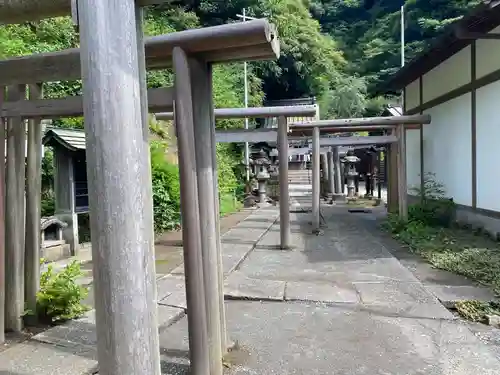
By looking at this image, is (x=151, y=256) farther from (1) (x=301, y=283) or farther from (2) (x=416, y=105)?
(2) (x=416, y=105)

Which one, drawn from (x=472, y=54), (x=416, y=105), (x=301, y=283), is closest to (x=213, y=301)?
(x=301, y=283)

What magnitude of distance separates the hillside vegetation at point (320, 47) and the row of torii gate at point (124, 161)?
11.9 metres

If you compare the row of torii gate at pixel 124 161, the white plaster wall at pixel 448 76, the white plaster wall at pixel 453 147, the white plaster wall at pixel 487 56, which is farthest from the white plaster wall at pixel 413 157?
the row of torii gate at pixel 124 161

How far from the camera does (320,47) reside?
2722 centimetres

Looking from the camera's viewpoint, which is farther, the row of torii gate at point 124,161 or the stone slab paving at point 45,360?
the stone slab paving at point 45,360

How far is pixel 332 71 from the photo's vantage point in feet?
92.4

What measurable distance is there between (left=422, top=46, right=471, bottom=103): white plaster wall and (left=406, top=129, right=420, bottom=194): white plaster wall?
1.42m

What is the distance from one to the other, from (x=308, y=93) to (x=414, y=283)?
23.7 m

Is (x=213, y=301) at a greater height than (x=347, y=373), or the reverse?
(x=213, y=301)

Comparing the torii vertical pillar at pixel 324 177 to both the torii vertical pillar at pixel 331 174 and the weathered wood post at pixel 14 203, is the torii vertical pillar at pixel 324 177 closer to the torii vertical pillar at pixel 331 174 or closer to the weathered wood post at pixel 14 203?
the torii vertical pillar at pixel 331 174

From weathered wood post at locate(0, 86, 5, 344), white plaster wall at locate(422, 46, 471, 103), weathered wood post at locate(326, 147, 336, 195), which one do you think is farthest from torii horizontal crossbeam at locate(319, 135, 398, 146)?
weathered wood post at locate(326, 147, 336, 195)

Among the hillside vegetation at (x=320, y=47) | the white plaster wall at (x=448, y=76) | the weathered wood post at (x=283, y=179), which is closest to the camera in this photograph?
the weathered wood post at (x=283, y=179)

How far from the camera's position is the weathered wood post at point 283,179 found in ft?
25.8

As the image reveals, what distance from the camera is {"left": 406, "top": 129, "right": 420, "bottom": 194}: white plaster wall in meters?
12.0
